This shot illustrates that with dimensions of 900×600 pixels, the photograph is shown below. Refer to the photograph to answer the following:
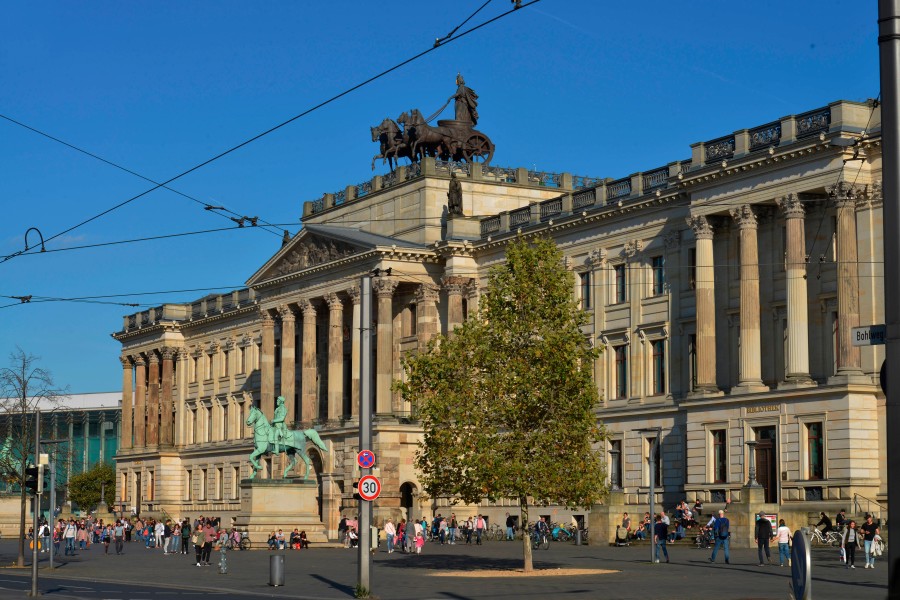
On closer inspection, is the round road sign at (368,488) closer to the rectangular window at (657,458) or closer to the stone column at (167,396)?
the rectangular window at (657,458)

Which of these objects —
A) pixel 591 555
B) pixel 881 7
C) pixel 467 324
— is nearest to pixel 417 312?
pixel 591 555

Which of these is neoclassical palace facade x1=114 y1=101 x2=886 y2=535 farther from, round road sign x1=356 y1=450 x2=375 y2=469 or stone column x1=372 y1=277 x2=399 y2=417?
round road sign x1=356 y1=450 x2=375 y2=469

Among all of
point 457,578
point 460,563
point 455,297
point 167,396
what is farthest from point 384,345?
point 457,578

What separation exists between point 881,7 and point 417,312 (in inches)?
2982

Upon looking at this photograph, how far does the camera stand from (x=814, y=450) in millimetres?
61250

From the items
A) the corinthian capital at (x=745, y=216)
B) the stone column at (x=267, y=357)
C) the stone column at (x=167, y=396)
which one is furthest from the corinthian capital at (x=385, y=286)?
the stone column at (x=167, y=396)

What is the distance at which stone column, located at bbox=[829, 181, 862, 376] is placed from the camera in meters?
59.6

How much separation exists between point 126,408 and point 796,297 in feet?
276

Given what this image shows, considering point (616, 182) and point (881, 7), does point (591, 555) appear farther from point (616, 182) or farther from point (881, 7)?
point (881, 7)

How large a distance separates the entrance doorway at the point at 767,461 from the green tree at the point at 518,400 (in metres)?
18.7

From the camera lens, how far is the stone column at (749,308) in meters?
64.4

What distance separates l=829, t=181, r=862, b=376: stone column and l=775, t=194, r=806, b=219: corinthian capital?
6.60 feet

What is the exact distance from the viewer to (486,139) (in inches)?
3777

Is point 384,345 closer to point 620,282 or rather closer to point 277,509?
point 620,282
